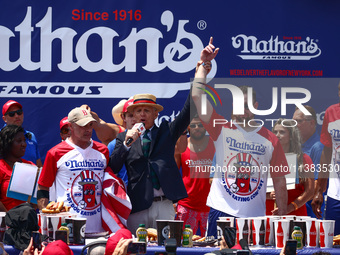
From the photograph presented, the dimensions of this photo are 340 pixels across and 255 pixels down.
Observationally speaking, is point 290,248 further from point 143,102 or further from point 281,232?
point 143,102

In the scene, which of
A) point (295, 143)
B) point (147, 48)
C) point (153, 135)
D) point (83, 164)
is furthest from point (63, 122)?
point (295, 143)

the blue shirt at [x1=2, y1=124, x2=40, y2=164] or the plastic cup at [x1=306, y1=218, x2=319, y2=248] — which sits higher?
the blue shirt at [x1=2, y1=124, x2=40, y2=164]

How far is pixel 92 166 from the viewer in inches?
195

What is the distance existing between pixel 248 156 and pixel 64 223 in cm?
164

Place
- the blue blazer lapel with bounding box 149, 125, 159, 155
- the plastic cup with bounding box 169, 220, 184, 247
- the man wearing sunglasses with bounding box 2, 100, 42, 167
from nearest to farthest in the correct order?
the plastic cup with bounding box 169, 220, 184, 247
the blue blazer lapel with bounding box 149, 125, 159, 155
the man wearing sunglasses with bounding box 2, 100, 42, 167

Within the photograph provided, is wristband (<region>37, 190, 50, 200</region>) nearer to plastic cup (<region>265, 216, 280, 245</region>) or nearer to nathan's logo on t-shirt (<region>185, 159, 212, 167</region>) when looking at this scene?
plastic cup (<region>265, 216, 280, 245</region>)

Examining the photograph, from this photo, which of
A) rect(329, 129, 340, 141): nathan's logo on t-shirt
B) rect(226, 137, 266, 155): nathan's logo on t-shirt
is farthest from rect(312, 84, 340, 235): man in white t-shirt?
rect(226, 137, 266, 155): nathan's logo on t-shirt

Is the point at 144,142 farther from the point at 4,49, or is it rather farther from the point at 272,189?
the point at 4,49

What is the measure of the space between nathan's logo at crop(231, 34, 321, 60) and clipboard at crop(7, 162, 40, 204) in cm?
300

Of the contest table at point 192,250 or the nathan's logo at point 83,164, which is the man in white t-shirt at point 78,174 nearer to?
the nathan's logo at point 83,164

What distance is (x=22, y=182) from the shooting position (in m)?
5.11

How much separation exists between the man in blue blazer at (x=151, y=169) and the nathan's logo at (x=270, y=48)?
2.30m

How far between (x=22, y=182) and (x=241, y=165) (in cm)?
165

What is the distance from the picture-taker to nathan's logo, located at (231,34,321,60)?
730 centimetres
